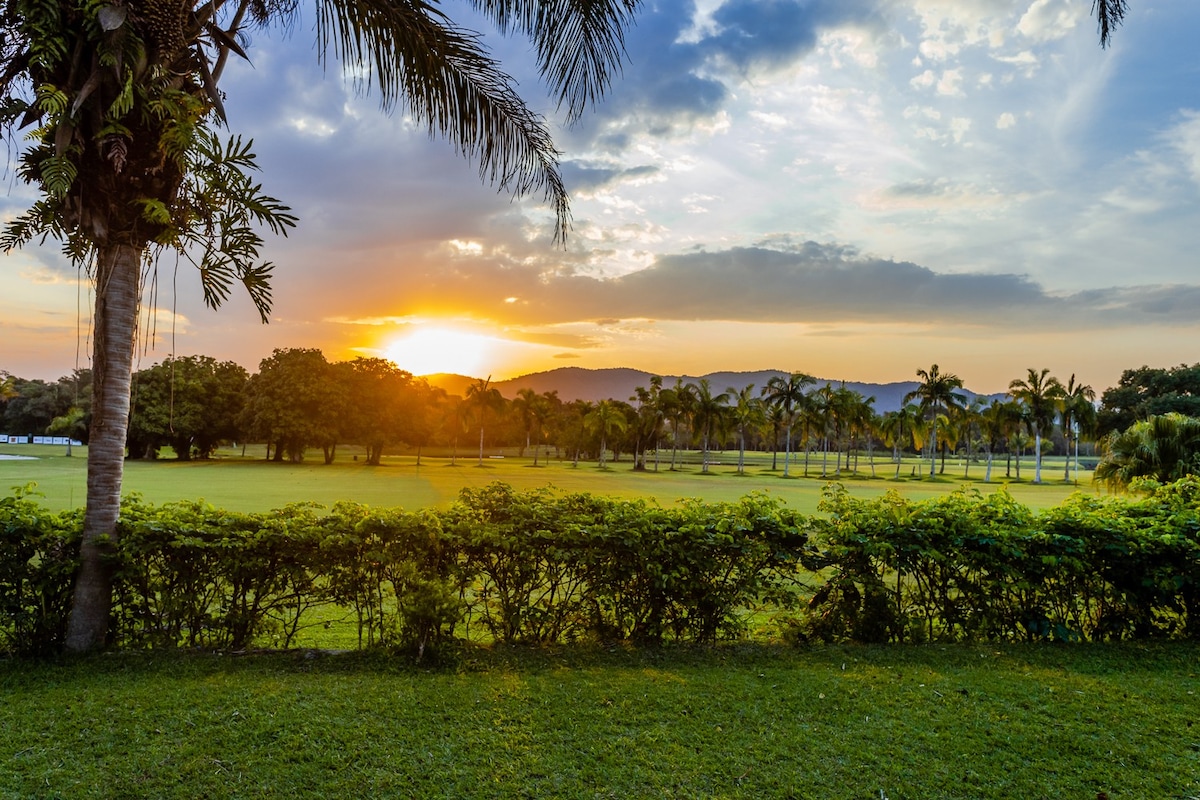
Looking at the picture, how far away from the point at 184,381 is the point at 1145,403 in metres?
87.5

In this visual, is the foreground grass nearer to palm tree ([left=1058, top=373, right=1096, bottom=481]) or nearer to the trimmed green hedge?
the trimmed green hedge

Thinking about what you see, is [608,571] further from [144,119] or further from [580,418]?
[580,418]

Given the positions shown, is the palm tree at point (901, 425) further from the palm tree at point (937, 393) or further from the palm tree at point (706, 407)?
the palm tree at point (706, 407)

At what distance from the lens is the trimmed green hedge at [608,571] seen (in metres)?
4.76

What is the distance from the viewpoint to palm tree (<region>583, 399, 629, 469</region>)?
63.0 metres

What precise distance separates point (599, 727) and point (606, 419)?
59.7 m

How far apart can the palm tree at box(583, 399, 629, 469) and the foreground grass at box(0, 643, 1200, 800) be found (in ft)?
188

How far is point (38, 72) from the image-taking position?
179 inches

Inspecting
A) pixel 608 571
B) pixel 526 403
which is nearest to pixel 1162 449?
pixel 608 571

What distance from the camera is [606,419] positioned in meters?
63.4

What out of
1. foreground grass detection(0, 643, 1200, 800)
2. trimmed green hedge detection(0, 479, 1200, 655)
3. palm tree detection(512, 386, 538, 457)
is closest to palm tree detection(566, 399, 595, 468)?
palm tree detection(512, 386, 538, 457)

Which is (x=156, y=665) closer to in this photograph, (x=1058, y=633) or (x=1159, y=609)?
(x=1058, y=633)

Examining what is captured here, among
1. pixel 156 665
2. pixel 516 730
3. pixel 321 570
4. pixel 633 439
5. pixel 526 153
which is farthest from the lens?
pixel 633 439

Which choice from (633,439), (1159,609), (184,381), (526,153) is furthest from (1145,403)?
(184,381)
